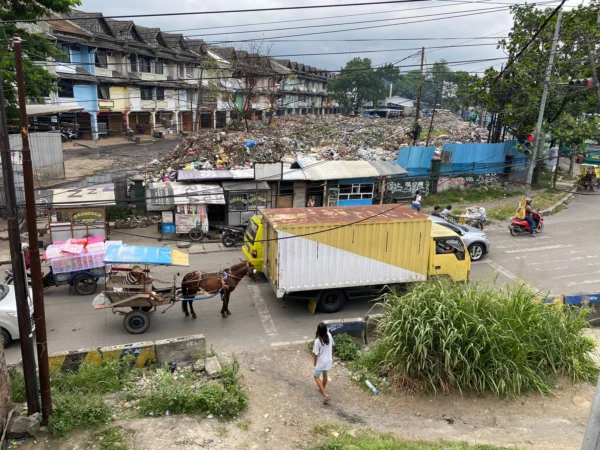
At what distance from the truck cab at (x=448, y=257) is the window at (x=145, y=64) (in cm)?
3482

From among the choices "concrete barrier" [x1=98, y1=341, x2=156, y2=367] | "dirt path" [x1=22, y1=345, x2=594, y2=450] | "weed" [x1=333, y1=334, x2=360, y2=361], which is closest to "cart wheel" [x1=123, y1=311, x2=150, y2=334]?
"concrete barrier" [x1=98, y1=341, x2=156, y2=367]

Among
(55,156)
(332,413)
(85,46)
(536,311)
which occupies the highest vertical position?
(85,46)

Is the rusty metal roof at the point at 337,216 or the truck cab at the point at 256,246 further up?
the rusty metal roof at the point at 337,216

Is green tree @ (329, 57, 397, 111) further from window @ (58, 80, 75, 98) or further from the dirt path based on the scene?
the dirt path

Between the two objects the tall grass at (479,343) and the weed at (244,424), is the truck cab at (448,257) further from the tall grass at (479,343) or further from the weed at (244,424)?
the weed at (244,424)

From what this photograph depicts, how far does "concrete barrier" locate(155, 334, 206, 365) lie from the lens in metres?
9.25

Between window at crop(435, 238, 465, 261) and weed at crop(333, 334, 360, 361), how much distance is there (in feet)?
11.9

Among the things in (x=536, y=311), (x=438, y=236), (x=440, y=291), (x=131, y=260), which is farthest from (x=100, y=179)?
(x=536, y=311)

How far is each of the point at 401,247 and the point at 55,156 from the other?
18.6 metres

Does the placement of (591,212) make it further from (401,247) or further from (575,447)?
(575,447)

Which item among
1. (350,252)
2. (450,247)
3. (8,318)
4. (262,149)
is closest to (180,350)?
(8,318)

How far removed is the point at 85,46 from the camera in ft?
112

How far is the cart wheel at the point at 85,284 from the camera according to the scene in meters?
12.6

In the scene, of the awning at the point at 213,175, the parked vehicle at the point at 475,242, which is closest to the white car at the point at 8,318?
the awning at the point at 213,175
